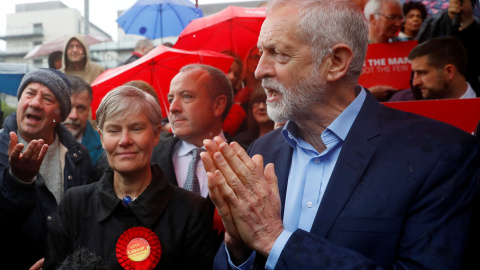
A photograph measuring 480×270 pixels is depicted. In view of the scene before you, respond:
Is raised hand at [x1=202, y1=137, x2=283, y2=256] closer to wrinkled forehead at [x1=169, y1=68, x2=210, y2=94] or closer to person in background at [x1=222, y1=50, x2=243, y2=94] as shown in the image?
wrinkled forehead at [x1=169, y1=68, x2=210, y2=94]

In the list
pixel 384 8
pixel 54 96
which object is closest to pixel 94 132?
pixel 54 96

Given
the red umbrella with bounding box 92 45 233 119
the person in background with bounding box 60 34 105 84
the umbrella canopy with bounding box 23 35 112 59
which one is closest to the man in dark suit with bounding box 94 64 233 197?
the red umbrella with bounding box 92 45 233 119

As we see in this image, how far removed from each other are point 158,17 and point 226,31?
1315mm

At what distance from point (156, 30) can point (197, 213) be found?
3.49 metres

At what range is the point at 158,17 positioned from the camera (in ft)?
17.9

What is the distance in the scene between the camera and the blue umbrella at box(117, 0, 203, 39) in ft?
17.0

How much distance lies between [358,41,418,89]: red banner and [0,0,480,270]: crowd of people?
Result: 4.79 feet

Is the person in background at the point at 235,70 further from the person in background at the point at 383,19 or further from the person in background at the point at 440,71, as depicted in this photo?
the person in background at the point at 440,71

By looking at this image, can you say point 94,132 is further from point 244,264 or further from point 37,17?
point 244,264

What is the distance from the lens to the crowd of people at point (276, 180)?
173 cm

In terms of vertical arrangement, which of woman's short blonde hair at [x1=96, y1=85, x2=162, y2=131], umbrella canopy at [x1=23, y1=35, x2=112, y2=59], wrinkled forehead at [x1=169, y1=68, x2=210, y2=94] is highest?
umbrella canopy at [x1=23, y1=35, x2=112, y2=59]

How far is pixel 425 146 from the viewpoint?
180cm

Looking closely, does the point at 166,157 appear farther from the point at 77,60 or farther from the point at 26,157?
the point at 77,60

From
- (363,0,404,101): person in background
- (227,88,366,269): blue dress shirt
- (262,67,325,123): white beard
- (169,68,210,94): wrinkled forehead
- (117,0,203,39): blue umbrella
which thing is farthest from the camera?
(117,0,203,39): blue umbrella
